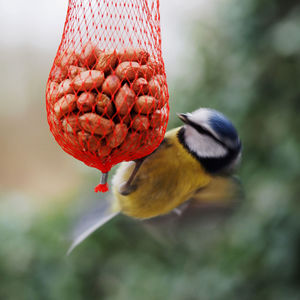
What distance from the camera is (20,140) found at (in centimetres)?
412

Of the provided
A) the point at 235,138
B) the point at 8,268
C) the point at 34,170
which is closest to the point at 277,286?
the point at 235,138

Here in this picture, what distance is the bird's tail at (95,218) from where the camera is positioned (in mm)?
1556

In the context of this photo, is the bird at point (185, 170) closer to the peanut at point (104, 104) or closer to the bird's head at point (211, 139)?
the bird's head at point (211, 139)

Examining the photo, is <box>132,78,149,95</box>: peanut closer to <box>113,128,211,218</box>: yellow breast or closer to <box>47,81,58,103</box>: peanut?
<box>47,81,58,103</box>: peanut

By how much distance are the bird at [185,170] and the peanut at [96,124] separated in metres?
0.27

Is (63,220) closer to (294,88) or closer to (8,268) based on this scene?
(8,268)

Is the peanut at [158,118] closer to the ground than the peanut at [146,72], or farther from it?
closer to the ground

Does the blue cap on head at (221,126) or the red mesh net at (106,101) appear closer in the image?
the red mesh net at (106,101)

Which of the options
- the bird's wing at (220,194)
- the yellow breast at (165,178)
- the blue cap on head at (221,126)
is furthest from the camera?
the bird's wing at (220,194)

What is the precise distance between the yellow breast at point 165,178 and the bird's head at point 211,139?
0.03 metres

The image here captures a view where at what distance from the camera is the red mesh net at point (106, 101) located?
0.95m

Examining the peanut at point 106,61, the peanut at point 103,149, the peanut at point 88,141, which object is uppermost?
the peanut at point 106,61

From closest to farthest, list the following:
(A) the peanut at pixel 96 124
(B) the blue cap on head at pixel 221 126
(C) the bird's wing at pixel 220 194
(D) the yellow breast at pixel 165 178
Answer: (A) the peanut at pixel 96 124 → (B) the blue cap on head at pixel 221 126 → (D) the yellow breast at pixel 165 178 → (C) the bird's wing at pixel 220 194

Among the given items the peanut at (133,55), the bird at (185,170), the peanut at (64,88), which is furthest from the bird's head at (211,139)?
the peanut at (64,88)
